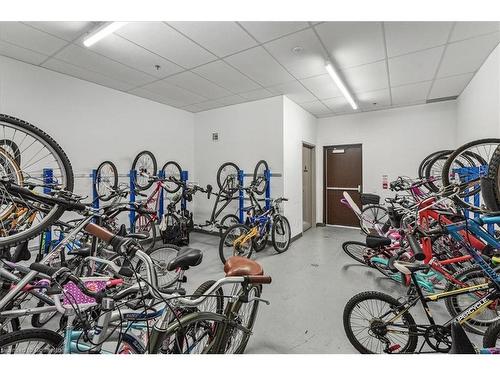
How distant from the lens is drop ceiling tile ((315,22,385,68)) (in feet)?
7.50

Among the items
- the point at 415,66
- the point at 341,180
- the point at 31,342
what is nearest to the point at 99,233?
the point at 31,342

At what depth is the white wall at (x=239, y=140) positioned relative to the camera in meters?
4.41

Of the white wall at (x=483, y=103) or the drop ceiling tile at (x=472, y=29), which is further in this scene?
the white wall at (x=483, y=103)

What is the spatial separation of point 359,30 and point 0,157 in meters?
3.09

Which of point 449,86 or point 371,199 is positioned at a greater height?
point 449,86

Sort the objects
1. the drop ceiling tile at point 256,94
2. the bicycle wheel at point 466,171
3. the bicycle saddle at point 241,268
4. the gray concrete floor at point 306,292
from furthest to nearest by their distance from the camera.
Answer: the drop ceiling tile at point 256,94
the bicycle wheel at point 466,171
the gray concrete floor at point 306,292
the bicycle saddle at point 241,268

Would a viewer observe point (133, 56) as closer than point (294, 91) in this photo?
Yes

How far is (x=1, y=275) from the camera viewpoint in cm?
133

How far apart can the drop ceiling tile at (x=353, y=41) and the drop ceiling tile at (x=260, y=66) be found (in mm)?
700

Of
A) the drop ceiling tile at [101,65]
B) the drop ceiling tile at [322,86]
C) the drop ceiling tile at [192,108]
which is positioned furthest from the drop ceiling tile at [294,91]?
the drop ceiling tile at [101,65]

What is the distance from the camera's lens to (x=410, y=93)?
4.19 meters

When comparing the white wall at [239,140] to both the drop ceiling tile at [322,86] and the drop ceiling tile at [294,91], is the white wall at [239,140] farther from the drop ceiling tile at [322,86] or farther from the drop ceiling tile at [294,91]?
the drop ceiling tile at [322,86]

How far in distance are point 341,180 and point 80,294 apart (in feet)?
18.6

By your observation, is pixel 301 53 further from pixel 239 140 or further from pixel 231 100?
pixel 239 140
